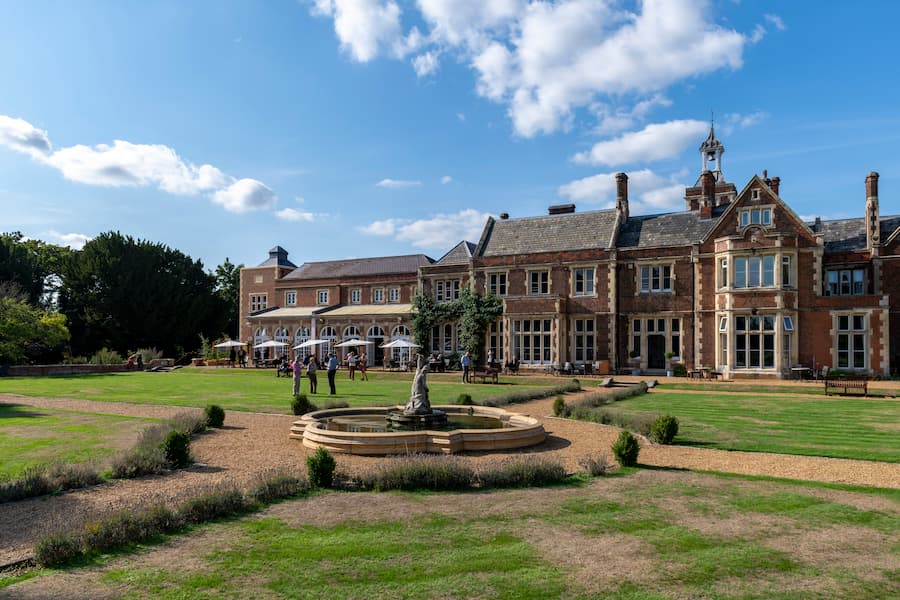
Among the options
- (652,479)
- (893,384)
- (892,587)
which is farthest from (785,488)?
(893,384)

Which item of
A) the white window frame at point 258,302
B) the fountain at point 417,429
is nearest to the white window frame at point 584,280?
the fountain at point 417,429

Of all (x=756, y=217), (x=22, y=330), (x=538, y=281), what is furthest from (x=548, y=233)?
(x=22, y=330)

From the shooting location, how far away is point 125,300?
5388 centimetres

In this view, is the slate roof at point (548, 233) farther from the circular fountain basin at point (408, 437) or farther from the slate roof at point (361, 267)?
the circular fountain basin at point (408, 437)

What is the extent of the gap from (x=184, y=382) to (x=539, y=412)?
2011 centimetres

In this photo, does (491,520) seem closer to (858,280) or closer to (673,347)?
(673,347)

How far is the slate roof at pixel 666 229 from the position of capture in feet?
120

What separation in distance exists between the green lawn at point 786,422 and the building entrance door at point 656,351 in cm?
1090

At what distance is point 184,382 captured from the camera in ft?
103

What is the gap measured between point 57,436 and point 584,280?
30.2 m

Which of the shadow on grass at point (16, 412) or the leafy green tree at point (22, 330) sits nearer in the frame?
the shadow on grass at point (16, 412)

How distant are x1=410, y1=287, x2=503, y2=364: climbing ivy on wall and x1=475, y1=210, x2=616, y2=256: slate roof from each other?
3.51 m

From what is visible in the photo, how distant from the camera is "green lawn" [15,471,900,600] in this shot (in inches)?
233

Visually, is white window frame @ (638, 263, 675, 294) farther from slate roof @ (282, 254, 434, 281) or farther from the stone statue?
the stone statue
